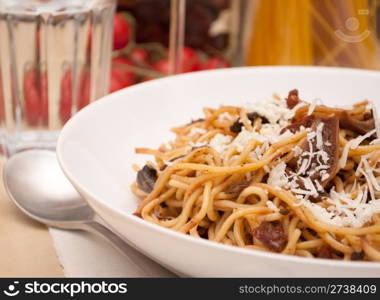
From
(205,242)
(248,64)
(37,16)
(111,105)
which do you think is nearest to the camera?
(205,242)

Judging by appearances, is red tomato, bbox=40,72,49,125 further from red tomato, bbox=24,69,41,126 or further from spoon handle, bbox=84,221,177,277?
spoon handle, bbox=84,221,177,277

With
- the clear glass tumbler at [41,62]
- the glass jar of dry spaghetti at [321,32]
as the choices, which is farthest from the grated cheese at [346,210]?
the glass jar of dry spaghetti at [321,32]

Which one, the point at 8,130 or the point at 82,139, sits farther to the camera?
the point at 8,130

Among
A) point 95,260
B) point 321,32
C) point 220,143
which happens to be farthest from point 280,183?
point 321,32

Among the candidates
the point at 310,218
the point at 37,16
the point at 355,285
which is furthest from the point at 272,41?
the point at 355,285

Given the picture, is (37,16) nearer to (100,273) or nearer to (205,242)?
(100,273)

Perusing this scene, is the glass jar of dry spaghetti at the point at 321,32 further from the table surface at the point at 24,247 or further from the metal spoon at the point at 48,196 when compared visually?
the table surface at the point at 24,247

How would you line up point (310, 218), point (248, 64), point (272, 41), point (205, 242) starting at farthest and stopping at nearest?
point (248, 64), point (272, 41), point (310, 218), point (205, 242)
